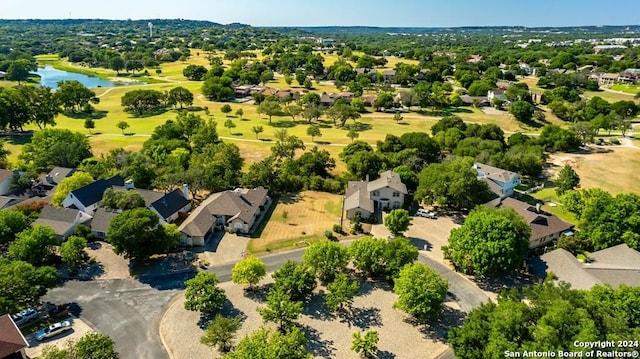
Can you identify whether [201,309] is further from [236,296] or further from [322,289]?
[322,289]

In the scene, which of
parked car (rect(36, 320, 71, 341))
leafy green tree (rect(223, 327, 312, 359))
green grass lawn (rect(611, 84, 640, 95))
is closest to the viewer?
leafy green tree (rect(223, 327, 312, 359))

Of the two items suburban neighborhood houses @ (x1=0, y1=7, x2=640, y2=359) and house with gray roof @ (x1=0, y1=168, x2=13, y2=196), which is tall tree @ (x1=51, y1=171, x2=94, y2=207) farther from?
house with gray roof @ (x1=0, y1=168, x2=13, y2=196)

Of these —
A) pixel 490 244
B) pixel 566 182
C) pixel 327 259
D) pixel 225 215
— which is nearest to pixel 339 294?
pixel 327 259

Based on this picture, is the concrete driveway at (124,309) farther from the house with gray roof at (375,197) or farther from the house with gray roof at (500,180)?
the house with gray roof at (500,180)

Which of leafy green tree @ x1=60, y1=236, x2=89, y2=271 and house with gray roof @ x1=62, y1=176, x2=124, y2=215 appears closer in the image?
leafy green tree @ x1=60, y1=236, x2=89, y2=271

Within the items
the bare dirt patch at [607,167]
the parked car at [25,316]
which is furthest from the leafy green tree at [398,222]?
the bare dirt patch at [607,167]

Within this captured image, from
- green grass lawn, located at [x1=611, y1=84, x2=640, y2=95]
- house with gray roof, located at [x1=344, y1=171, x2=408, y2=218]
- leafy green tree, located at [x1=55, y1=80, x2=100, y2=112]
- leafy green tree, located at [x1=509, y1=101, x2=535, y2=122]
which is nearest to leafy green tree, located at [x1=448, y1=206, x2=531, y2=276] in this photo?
house with gray roof, located at [x1=344, y1=171, x2=408, y2=218]

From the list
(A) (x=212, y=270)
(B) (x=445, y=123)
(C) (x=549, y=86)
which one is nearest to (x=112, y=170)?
(A) (x=212, y=270)
